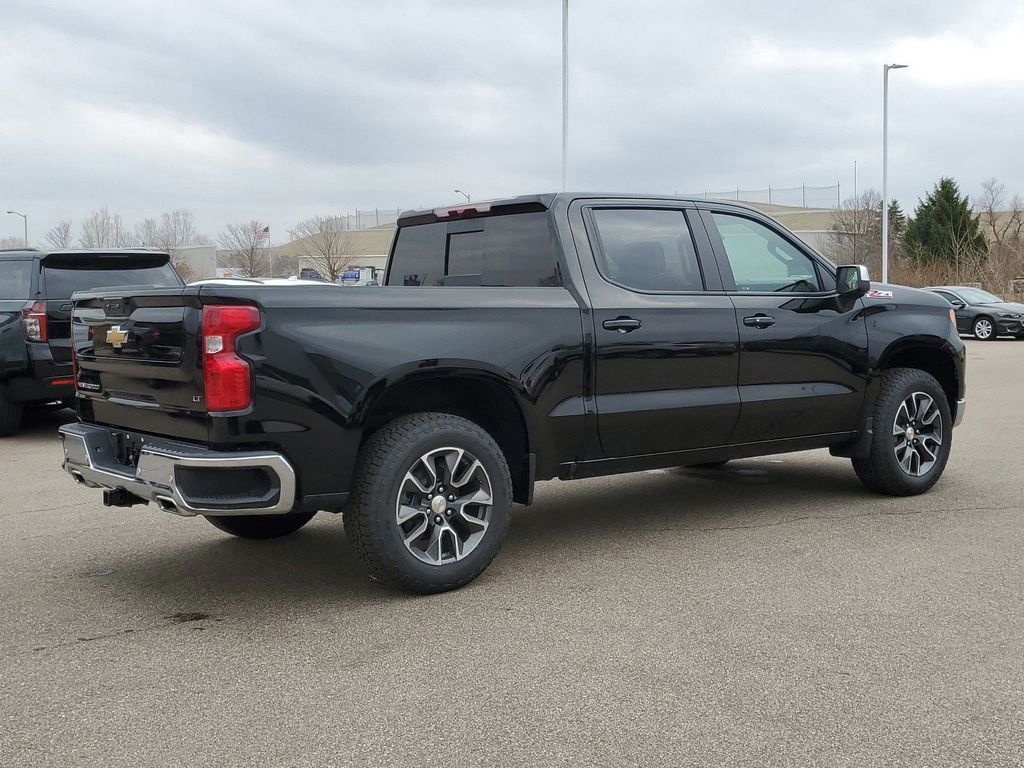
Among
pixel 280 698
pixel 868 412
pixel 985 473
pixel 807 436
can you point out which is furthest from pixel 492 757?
pixel 985 473

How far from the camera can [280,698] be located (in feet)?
12.2

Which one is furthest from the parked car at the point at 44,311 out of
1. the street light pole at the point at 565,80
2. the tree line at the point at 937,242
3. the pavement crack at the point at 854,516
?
the tree line at the point at 937,242

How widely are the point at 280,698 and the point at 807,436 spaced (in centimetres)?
382

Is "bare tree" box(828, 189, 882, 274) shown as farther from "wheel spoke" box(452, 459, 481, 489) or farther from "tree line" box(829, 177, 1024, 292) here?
"wheel spoke" box(452, 459, 481, 489)

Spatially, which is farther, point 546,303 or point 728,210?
point 728,210

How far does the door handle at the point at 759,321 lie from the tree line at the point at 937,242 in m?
39.7

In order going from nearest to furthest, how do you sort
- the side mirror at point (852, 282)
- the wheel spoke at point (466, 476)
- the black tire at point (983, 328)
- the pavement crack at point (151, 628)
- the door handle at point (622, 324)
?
the pavement crack at point (151, 628)
the wheel spoke at point (466, 476)
the door handle at point (622, 324)
the side mirror at point (852, 282)
the black tire at point (983, 328)

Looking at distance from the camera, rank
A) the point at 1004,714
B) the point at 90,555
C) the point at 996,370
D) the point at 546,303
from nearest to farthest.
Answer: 1. the point at 1004,714
2. the point at 546,303
3. the point at 90,555
4. the point at 996,370

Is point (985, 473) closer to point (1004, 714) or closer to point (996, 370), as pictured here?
point (1004, 714)

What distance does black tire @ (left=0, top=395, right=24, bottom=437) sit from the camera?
10391 mm

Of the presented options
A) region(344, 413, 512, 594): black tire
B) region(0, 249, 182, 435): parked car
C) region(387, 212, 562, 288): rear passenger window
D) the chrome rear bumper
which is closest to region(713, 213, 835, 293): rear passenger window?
region(387, 212, 562, 288): rear passenger window

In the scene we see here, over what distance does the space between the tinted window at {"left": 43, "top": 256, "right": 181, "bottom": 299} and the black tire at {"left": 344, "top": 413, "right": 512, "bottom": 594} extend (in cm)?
625

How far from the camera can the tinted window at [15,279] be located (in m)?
10.4

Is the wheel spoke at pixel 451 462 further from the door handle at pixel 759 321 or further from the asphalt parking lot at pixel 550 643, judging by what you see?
the door handle at pixel 759 321
